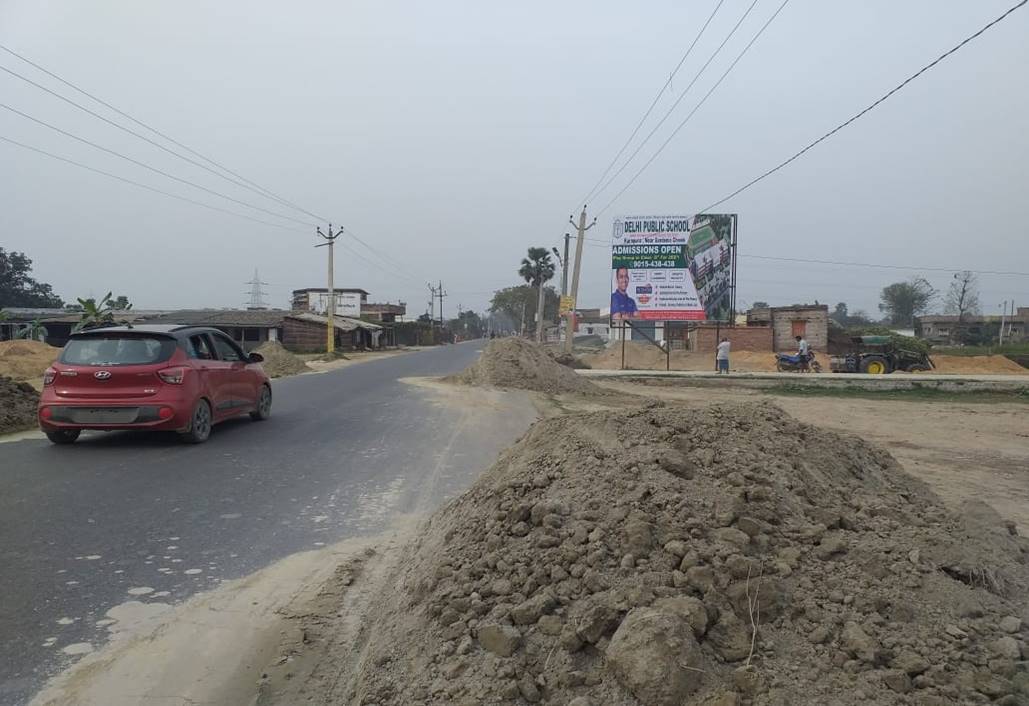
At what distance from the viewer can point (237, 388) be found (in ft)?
32.2

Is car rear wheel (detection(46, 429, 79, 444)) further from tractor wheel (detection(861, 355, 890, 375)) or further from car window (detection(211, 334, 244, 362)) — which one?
tractor wheel (detection(861, 355, 890, 375))

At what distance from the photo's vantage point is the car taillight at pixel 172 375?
8.09 meters

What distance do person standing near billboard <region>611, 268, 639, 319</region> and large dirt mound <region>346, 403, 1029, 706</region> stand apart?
25754 millimetres

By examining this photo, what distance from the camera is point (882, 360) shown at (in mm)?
28062

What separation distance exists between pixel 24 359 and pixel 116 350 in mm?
23236

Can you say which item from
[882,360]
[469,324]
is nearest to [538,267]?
[882,360]

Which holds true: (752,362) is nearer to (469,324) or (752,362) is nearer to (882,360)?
(882,360)

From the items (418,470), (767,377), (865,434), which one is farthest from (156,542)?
(767,377)

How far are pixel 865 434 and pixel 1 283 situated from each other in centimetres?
7029

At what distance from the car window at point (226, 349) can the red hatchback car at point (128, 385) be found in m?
0.68

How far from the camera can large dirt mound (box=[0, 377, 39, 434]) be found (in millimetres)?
9898

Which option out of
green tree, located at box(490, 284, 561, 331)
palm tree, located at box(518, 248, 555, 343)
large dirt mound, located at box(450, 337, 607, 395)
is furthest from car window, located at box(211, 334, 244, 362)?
green tree, located at box(490, 284, 561, 331)

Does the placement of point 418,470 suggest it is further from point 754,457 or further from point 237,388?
point 754,457

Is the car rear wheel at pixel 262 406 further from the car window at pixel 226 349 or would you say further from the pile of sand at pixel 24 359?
the pile of sand at pixel 24 359
